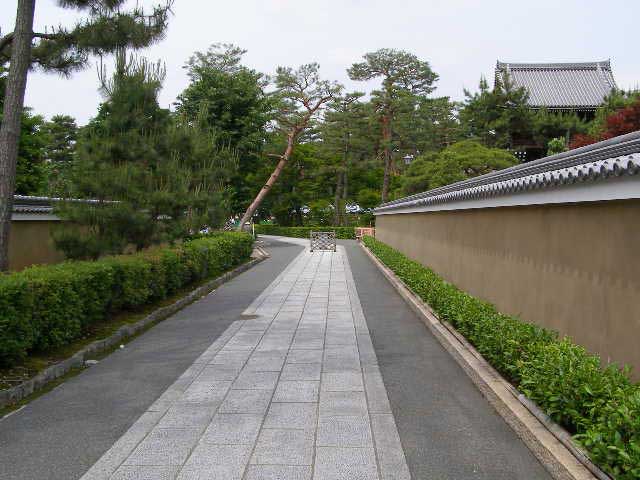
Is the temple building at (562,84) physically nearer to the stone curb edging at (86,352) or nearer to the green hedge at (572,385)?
the stone curb edging at (86,352)

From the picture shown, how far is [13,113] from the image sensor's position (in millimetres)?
7414

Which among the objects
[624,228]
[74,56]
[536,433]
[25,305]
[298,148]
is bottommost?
[536,433]

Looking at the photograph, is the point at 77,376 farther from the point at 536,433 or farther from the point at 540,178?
the point at 540,178

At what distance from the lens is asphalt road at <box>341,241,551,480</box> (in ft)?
A: 12.9

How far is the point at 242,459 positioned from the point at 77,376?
10.5ft

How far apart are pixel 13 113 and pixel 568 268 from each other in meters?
7.38

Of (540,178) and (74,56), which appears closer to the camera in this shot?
(540,178)

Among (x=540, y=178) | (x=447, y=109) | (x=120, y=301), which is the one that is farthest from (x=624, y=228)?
(x=447, y=109)

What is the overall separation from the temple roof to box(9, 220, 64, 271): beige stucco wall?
22.7 metres

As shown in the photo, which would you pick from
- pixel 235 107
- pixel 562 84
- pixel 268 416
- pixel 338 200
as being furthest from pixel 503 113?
pixel 338 200

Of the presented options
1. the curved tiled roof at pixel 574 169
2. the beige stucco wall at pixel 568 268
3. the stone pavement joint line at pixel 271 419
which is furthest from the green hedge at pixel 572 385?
the curved tiled roof at pixel 574 169

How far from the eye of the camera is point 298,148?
145 ft

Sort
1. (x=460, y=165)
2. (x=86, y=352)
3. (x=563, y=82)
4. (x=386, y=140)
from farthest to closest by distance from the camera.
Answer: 1. (x=386, y=140)
2. (x=563, y=82)
3. (x=460, y=165)
4. (x=86, y=352)

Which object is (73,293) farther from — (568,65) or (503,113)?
(568,65)
